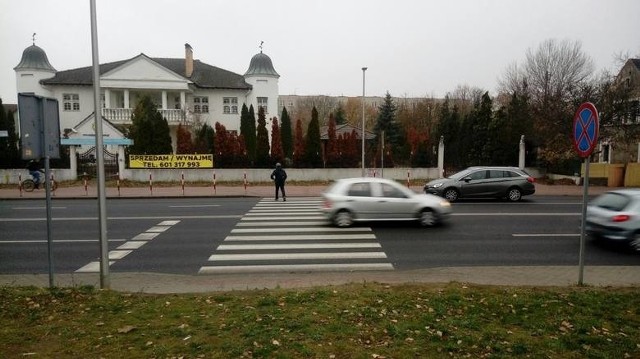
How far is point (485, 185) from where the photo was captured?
20203 mm

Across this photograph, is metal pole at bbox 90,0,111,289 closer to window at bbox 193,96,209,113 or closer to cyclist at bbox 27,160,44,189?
cyclist at bbox 27,160,44,189

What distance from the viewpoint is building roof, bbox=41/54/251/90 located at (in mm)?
42584

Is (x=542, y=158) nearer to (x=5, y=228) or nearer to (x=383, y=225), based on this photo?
(x=383, y=225)

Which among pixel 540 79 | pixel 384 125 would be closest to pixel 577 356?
pixel 540 79

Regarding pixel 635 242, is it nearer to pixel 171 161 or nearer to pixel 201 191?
pixel 201 191

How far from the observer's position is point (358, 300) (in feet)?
20.2

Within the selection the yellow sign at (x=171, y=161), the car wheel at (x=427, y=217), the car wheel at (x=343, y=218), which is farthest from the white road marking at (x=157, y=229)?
the yellow sign at (x=171, y=161)

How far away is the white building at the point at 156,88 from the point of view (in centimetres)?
4112

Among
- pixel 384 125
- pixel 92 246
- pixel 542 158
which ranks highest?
pixel 384 125

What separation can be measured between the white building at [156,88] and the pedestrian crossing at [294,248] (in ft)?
99.0

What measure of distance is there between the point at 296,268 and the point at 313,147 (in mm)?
24064

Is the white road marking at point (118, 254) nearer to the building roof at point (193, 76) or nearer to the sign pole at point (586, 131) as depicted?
the sign pole at point (586, 131)

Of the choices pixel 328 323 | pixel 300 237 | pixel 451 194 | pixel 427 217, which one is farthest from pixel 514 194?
pixel 328 323

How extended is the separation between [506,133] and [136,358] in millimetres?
36166
